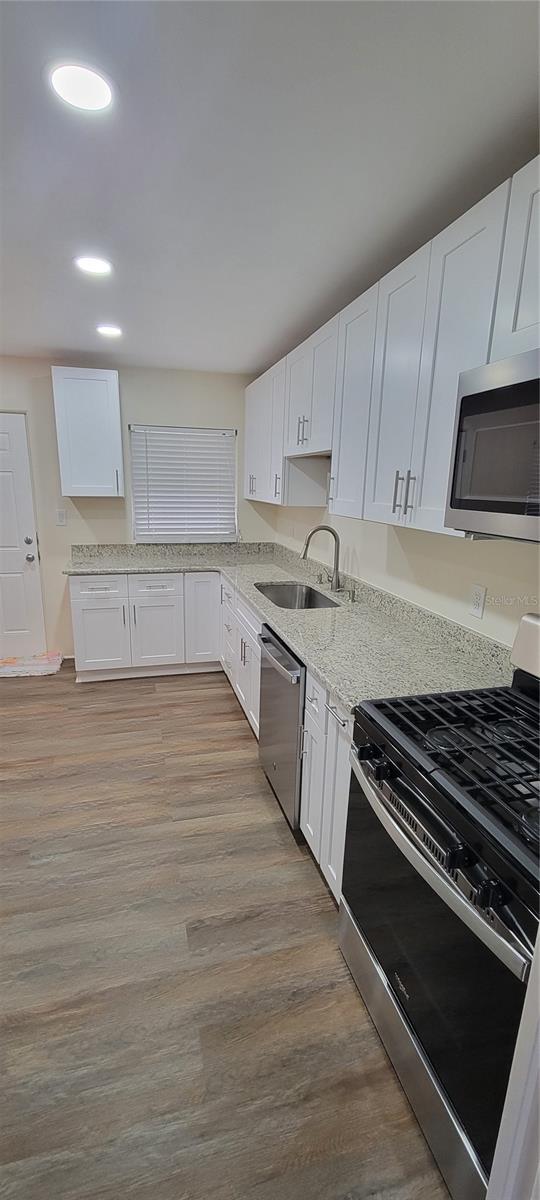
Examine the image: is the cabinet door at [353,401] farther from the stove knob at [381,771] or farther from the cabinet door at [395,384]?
the stove knob at [381,771]

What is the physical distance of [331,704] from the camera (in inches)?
66.9

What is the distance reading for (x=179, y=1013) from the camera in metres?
1.50

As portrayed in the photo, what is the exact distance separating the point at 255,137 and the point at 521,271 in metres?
0.80

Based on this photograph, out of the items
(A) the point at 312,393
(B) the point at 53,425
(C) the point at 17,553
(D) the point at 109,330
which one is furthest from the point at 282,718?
(B) the point at 53,425

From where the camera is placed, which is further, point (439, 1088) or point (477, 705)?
point (477, 705)

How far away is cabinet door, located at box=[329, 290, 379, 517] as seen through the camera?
79.5 inches

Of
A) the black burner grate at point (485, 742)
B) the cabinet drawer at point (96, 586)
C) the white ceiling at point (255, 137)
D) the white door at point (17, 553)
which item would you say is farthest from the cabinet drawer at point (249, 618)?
the white door at point (17, 553)

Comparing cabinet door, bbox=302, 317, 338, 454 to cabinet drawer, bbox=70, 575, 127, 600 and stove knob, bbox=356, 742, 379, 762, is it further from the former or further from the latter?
cabinet drawer, bbox=70, 575, 127, 600

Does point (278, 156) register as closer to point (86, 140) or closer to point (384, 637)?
point (86, 140)

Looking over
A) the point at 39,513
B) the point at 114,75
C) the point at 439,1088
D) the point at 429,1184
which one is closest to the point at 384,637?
the point at 439,1088

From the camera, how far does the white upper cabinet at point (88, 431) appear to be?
3.61 m

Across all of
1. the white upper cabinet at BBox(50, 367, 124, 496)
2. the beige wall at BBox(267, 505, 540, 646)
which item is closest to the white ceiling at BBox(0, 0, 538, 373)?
the beige wall at BBox(267, 505, 540, 646)

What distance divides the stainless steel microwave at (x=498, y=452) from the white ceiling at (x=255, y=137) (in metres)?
0.62

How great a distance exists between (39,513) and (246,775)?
9.10 feet
